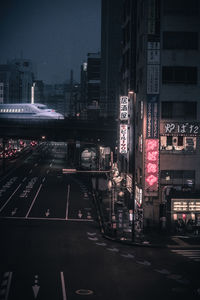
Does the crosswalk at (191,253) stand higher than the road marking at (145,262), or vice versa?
the road marking at (145,262)

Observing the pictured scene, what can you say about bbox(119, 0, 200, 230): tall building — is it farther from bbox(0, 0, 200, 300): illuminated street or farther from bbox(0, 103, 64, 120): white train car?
bbox(0, 103, 64, 120): white train car

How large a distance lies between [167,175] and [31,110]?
6554cm

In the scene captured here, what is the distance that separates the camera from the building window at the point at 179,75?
38.7 m

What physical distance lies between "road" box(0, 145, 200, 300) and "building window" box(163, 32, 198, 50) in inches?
686

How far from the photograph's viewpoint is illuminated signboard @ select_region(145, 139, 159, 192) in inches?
1458

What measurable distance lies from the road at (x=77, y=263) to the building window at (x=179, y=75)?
14.7 m

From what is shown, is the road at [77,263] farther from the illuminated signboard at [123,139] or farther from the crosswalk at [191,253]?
the illuminated signboard at [123,139]

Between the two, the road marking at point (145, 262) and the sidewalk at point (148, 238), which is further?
the sidewalk at point (148, 238)

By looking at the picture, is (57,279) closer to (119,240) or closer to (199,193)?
(119,240)

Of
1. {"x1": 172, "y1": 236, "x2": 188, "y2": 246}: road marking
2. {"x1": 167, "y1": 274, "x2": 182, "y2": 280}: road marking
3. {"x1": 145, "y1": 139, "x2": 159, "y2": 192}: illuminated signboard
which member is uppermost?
{"x1": 145, "y1": 139, "x2": 159, "y2": 192}: illuminated signboard

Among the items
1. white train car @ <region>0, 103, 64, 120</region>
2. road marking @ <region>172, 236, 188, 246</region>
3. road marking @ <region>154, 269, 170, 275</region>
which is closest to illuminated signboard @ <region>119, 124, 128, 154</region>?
road marking @ <region>172, 236, 188, 246</region>

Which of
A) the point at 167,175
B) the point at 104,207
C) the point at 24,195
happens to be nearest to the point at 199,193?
the point at 167,175

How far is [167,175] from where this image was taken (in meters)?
38.8

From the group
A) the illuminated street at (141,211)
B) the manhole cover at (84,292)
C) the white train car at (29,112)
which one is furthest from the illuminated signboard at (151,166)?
the white train car at (29,112)
